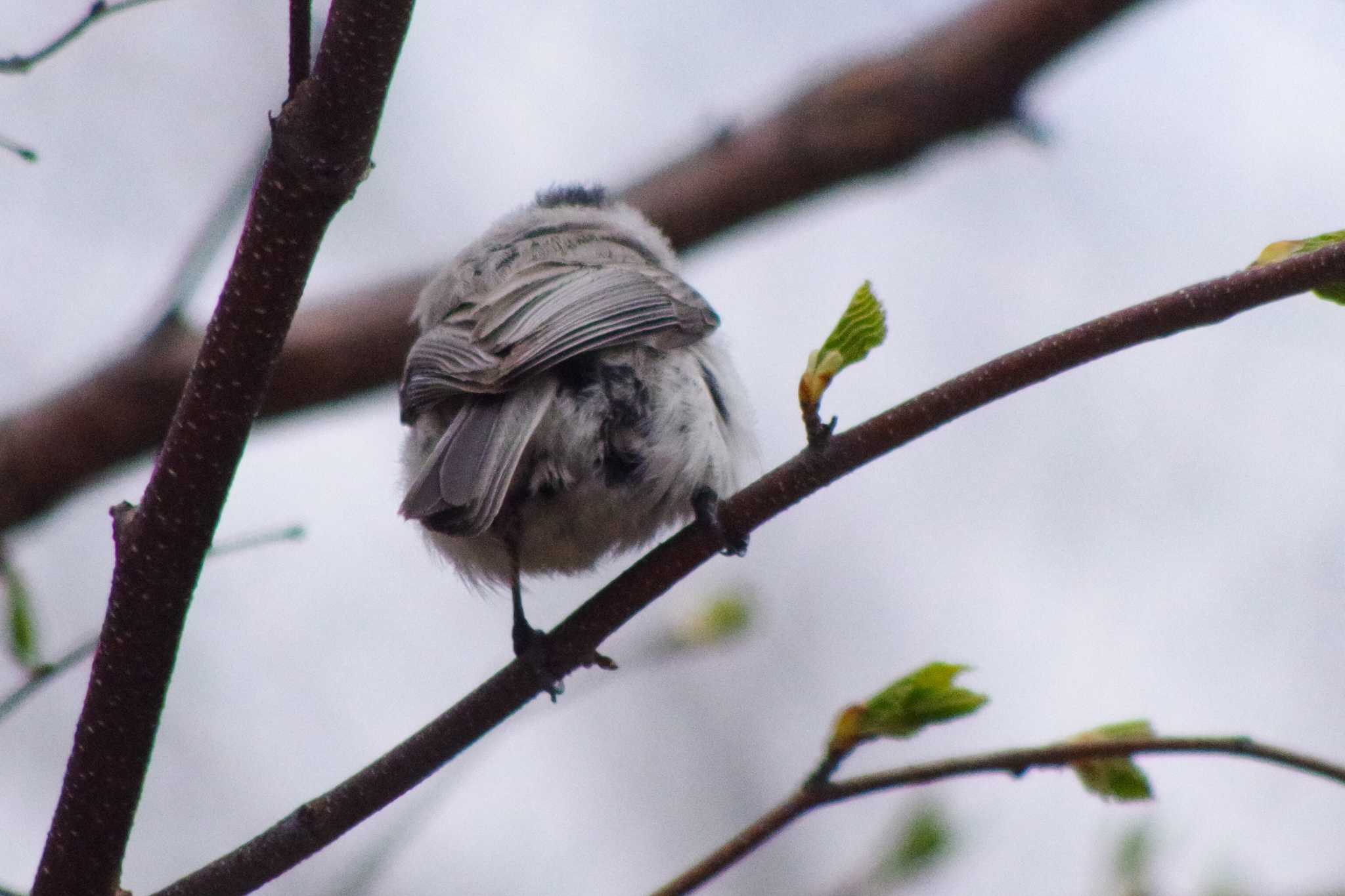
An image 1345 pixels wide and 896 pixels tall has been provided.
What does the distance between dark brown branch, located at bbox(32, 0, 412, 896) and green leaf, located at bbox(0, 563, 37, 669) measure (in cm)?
66

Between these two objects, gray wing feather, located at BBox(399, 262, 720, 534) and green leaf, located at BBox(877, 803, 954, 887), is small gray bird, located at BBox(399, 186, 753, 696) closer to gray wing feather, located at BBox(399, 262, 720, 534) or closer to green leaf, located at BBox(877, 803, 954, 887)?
gray wing feather, located at BBox(399, 262, 720, 534)

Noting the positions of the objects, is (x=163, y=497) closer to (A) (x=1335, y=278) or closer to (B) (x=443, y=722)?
(B) (x=443, y=722)

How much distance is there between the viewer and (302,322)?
4.39 m

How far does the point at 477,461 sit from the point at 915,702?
3.25 feet

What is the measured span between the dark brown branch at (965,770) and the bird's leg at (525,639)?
400mm

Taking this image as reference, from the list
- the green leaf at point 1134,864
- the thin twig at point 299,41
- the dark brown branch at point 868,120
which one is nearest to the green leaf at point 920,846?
the green leaf at point 1134,864

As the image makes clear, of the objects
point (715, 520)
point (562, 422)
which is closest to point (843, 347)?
point (715, 520)

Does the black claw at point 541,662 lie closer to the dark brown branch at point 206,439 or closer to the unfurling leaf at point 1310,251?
the dark brown branch at point 206,439

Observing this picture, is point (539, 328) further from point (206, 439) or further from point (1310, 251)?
point (1310, 251)

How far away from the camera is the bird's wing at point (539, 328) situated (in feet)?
9.73

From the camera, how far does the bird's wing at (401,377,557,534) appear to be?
8.50 ft

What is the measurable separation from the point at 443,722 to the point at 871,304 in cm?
90

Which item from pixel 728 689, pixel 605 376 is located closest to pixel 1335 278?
pixel 605 376

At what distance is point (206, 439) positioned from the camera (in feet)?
6.19
